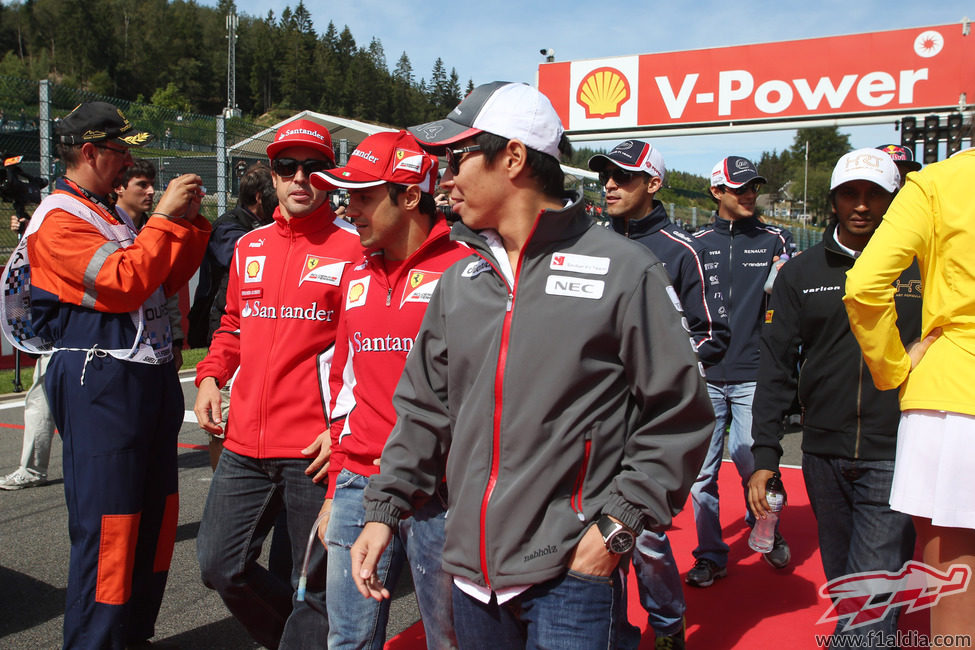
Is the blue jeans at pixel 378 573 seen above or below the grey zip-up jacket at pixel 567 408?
below

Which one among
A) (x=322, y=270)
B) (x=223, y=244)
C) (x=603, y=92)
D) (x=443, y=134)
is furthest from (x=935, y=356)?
(x=603, y=92)

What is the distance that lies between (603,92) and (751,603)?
21005 mm

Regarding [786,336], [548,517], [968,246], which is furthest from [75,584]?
[968,246]

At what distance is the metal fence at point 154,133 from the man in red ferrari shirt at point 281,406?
523 centimetres

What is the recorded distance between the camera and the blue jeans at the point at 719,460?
4293 millimetres

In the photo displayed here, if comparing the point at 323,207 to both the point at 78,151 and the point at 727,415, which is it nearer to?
the point at 78,151

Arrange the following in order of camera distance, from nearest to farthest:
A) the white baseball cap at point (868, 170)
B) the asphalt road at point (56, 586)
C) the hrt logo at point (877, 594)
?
the hrt logo at point (877, 594)
the white baseball cap at point (868, 170)
the asphalt road at point (56, 586)

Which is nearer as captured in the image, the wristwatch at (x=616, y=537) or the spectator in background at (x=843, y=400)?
the wristwatch at (x=616, y=537)

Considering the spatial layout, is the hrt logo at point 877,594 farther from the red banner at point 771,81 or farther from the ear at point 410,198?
the red banner at point 771,81

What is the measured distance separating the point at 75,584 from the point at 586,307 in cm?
234

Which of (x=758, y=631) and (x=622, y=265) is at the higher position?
(x=622, y=265)

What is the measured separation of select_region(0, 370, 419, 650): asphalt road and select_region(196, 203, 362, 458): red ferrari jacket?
1169 mm

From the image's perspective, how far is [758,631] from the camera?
3.75 metres

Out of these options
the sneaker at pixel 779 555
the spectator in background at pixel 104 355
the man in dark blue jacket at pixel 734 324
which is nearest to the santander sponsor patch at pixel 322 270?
the spectator in background at pixel 104 355
